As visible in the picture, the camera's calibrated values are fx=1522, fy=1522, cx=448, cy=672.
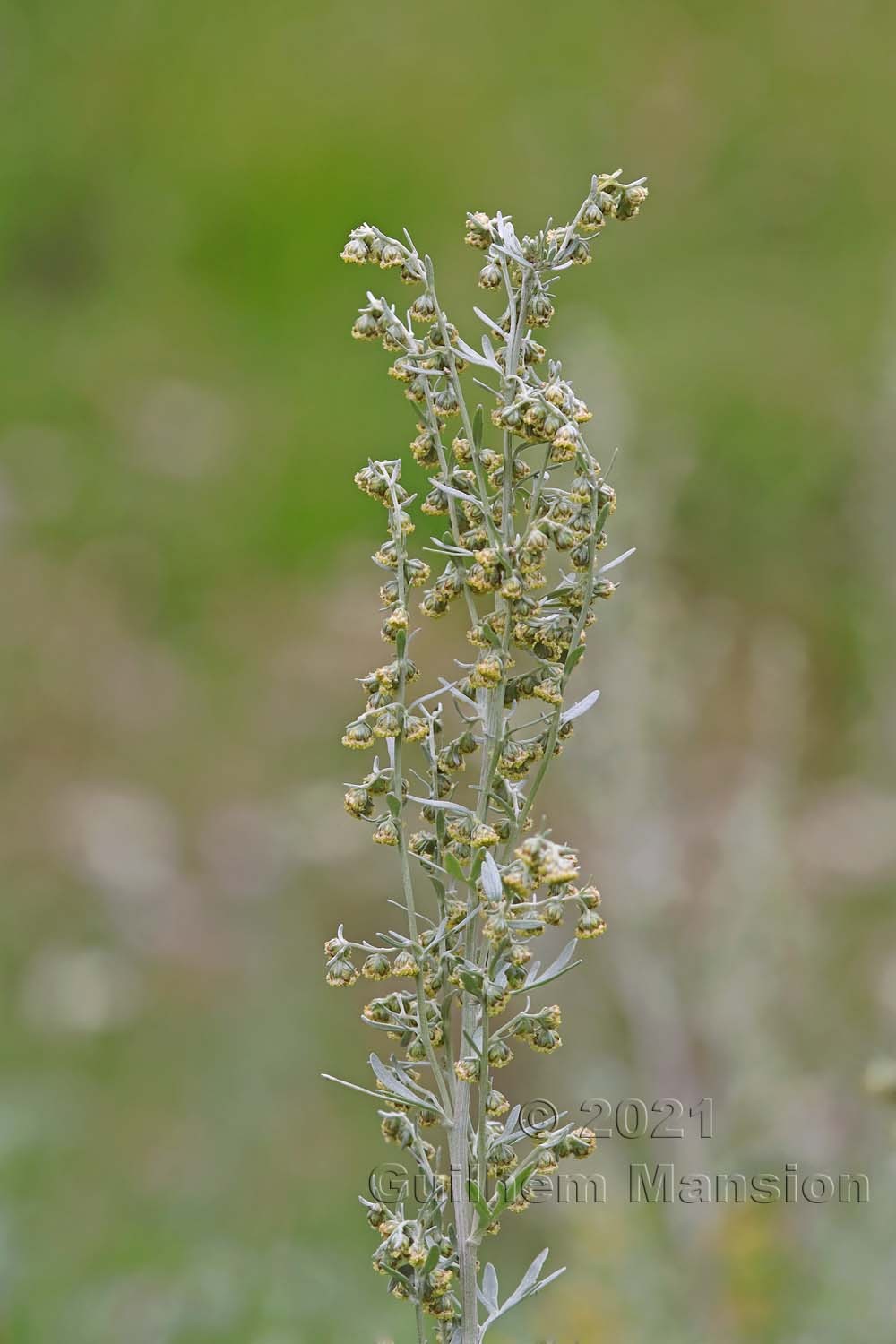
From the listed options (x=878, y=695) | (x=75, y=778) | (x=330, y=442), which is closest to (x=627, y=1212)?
(x=878, y=695)

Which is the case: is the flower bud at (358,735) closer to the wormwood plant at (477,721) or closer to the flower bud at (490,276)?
the wormwood plant at (477,721)

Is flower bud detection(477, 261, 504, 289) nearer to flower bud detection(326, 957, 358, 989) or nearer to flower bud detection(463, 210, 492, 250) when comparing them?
flower bud detection(463, 210, 492, 250)

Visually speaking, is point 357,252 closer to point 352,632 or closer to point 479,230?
point 479,230

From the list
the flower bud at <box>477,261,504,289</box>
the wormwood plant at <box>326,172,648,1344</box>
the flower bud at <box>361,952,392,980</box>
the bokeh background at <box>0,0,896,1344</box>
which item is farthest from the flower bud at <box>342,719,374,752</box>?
the bokeh background at <box>0,0,896,1344</box>

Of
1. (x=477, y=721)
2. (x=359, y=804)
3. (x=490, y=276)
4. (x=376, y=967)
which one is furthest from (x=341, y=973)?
(x=490, y=276)

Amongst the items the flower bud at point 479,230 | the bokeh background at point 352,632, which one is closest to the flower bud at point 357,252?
the flower bud at point 479,230
